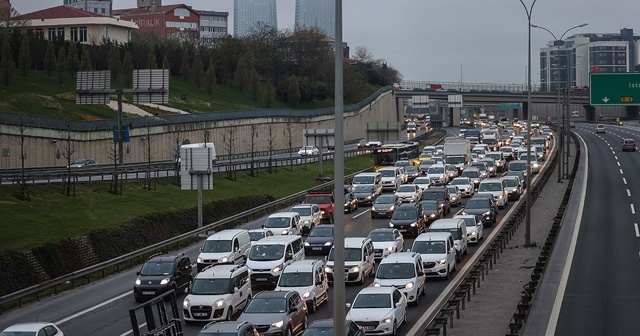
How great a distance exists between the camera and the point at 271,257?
1409 inches

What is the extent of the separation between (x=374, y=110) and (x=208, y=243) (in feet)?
382

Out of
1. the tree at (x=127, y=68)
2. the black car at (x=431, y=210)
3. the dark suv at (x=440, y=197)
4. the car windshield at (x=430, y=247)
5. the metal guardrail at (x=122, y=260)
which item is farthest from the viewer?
the tree at (x=127, y=68)

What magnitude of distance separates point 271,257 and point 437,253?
6.45 metres

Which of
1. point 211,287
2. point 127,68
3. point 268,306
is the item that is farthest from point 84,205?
point 127,68

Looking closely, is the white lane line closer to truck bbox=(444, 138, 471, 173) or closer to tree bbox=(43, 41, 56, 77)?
truck bbox=(444, 138, 471, 173)

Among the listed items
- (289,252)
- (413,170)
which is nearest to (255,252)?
(289,252)

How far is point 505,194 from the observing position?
5850cm

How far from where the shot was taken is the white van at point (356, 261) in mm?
35000

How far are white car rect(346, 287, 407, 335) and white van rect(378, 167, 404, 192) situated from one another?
38.7 metres

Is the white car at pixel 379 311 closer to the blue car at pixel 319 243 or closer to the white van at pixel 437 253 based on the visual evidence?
the white van at pixel 437 253

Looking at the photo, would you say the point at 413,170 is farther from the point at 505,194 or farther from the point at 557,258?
the point at 557,258

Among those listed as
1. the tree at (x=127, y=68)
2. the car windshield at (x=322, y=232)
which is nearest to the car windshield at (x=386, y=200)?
the car windshield at (x=322, y=232)

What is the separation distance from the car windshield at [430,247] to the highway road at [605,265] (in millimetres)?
4969

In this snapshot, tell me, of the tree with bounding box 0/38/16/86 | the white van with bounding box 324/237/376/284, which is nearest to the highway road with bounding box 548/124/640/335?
the white van with bounding box 324/237/376/284
